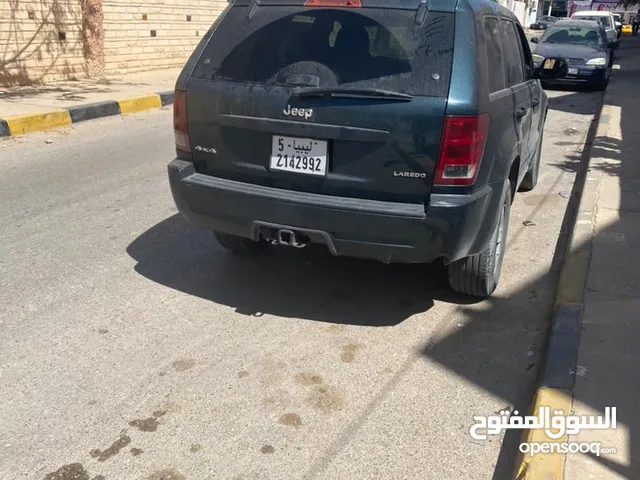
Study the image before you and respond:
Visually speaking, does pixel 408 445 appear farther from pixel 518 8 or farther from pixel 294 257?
pixel 518 8

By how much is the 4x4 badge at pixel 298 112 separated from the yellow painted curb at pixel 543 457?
179 cm

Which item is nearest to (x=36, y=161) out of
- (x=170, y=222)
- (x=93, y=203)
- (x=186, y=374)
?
(x=93, y=203)

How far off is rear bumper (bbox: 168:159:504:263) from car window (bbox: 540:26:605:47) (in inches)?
529

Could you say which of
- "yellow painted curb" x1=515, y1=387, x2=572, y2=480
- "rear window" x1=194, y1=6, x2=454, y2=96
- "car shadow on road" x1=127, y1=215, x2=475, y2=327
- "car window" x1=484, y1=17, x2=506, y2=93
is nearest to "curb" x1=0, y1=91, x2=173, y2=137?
"car shadow on road" x1=127, y1=215, x2=475, y2=327

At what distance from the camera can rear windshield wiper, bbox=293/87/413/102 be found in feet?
10.6

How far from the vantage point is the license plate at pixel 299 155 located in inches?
135

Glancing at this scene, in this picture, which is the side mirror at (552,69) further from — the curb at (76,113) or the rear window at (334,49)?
the curb at (76,113)

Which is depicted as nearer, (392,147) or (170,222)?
(392,147)

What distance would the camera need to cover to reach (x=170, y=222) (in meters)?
5.45

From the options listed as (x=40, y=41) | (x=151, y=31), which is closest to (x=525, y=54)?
(x=40, y=41)

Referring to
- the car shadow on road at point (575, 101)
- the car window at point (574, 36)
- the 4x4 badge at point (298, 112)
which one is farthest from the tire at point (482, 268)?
the car window at point (574, 36)

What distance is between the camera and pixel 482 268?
13.0 feet

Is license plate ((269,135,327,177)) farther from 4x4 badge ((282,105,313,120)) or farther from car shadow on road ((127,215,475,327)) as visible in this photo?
car shadow on road ((127,215,475,327))

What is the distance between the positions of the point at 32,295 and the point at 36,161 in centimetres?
374
